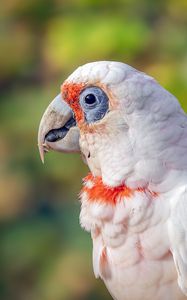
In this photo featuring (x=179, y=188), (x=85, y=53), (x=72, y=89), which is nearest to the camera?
(x=179, y=188)

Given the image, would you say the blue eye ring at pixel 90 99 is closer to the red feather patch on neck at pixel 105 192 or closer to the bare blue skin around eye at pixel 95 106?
the bare blue skin around eye at pixel 95 106

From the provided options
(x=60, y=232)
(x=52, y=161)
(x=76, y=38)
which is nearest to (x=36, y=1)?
(x=76, y=38)

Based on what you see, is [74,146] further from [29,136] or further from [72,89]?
[29,136]

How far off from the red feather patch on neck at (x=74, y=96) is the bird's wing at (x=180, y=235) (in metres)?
0.32

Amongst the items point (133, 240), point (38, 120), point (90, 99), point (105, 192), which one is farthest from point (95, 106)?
point (38, 120)

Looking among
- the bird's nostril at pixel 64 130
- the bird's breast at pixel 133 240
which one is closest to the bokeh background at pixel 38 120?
the bird's nostril at pixel 64 130

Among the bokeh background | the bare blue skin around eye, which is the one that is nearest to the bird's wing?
the bare blue skin around eye

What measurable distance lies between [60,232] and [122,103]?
2560 mm

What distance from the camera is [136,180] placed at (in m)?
1.93

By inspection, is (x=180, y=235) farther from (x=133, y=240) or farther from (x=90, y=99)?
(x=90, y=99)

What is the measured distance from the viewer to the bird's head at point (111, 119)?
6.32 ft

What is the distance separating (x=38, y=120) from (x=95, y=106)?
2376mm

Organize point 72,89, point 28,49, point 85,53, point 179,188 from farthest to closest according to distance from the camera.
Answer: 1. point 28,49
2. point 85,53
3. point 72,89
4. point 179,188

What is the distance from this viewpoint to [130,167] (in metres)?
1.94
